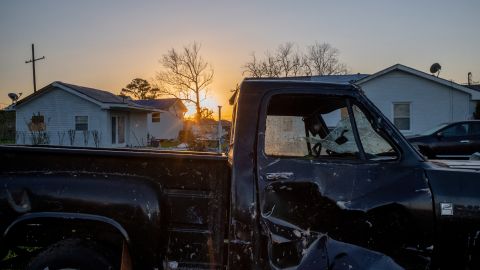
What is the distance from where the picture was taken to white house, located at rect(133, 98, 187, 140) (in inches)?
1761

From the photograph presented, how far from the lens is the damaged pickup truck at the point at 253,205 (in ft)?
9.57

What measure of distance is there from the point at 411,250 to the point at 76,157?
2546 millimetres

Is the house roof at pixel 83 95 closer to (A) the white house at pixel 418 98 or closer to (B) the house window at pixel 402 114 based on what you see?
(A) the white house at pixel 418 98

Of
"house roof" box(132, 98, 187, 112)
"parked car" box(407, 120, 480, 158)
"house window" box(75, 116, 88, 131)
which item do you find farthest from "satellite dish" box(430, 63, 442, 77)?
"house roof" box(132, 98, 187, 112)

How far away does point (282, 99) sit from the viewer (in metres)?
3.34

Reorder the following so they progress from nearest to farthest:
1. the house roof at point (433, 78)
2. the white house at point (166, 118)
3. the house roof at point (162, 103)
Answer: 1. the house roof at point (433, 78)
2. the white house at point (166, 118)
3. the house roof at point (162, 103)

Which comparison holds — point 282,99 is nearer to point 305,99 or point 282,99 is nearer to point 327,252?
point 305,99

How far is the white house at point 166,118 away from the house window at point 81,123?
1455 centimetres

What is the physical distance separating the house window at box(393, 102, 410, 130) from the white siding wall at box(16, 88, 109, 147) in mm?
18551

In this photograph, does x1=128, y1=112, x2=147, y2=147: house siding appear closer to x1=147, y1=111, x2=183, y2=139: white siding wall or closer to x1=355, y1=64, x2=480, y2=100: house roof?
x1=147, y1=111, x2=183, y2=139: white siding wall

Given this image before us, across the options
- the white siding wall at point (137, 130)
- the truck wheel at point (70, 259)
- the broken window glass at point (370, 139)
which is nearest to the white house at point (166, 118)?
the white siding wall at point (137, 130)

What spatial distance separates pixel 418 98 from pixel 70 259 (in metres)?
22.0

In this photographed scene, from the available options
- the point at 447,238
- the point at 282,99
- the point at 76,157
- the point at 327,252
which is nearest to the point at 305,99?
the point at 282,99

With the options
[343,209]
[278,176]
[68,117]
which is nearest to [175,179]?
Answer: [278,176]
